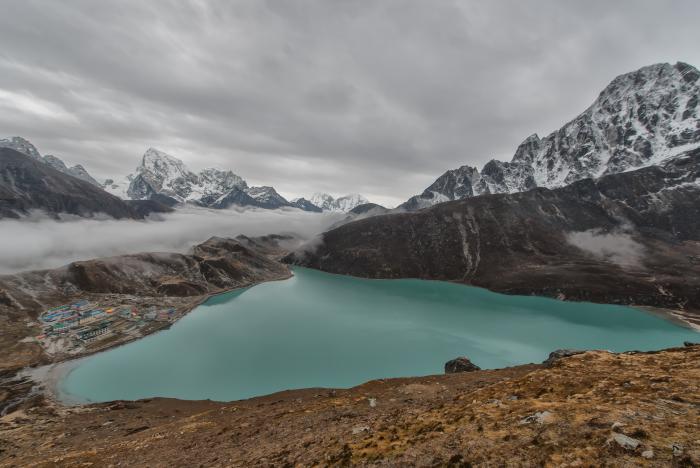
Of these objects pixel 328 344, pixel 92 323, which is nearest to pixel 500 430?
pixel 328 344

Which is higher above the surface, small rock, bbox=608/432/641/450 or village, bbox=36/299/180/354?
small rock, bbox=608/432/641/450

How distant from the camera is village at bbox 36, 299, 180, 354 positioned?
129 metres

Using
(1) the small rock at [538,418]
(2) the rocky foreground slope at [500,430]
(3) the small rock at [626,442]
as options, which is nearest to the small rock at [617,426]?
(2) the rocky foreground slope at [500,430]

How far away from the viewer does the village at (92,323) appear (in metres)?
129

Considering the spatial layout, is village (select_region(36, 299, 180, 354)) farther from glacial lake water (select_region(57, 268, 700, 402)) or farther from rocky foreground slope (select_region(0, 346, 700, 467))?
rocky foreground slope (select_region(0, 346, 700, 467))

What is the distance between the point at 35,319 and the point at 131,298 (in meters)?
43.3

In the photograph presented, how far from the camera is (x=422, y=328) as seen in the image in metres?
146

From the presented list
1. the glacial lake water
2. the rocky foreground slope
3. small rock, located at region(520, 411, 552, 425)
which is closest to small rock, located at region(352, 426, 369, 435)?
the rocky foreground slope

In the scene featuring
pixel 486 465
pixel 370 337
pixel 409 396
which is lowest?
pixel 370 337

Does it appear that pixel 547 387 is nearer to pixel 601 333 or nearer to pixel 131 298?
Answer: pixel 601 333

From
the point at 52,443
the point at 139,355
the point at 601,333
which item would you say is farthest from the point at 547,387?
the point at 601,333

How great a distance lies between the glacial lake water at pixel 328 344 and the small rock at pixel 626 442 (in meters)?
83.4

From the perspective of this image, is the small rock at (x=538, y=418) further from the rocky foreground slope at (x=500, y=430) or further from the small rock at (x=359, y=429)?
the small rock at (x=359, y=429)

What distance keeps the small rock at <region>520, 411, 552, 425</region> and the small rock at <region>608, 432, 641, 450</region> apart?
3221 millimetres
